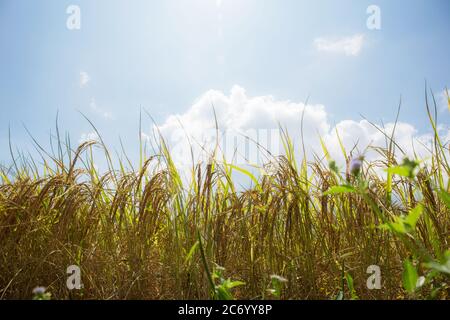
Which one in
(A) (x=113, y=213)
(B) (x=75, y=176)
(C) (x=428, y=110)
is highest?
(C) (x=428, y=110)

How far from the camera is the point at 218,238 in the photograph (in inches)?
63.4

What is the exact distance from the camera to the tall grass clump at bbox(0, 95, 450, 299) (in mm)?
1533

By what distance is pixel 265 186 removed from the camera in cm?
182

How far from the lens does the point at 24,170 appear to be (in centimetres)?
265

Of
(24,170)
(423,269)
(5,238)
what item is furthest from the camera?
(24,170)

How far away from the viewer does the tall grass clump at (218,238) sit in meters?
1.53
